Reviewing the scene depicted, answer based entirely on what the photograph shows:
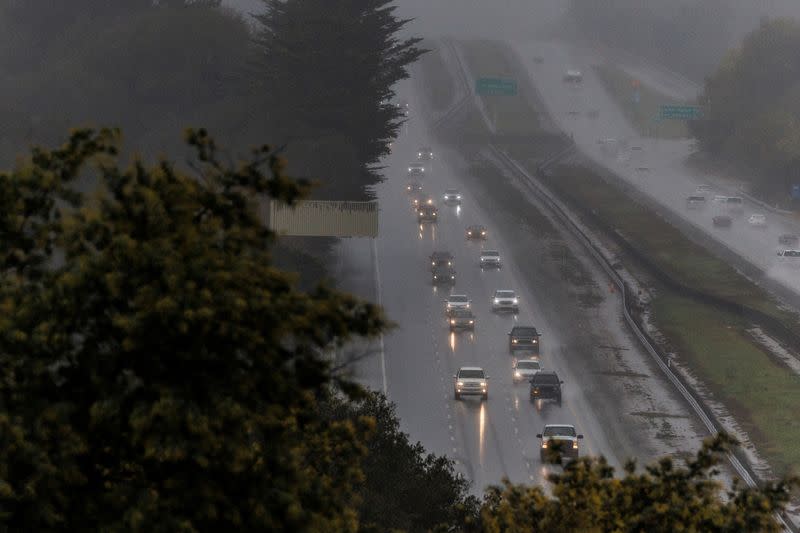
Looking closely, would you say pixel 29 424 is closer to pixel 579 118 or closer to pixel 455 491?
pixel 455 491

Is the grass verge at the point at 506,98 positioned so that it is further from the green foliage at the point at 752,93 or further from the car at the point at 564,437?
the car at the point at 564,437

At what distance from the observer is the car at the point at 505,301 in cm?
8394

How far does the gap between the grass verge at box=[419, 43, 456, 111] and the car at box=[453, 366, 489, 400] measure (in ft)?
358

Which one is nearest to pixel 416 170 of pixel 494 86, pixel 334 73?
pixel 494 86

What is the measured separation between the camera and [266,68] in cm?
8456

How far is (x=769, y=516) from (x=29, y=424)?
837cm

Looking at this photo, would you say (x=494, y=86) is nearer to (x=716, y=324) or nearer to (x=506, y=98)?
(x=506, y=98)

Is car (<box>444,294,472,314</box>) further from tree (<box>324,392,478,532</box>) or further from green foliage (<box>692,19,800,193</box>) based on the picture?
green foliage (<box>692,19,800,193</box>)

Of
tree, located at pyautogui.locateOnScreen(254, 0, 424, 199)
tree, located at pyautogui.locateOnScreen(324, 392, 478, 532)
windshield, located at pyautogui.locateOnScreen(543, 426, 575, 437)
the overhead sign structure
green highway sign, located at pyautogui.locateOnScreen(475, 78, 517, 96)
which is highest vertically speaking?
tree, located at pyautogui.locateOnScreen(254, 0, 424, 199)

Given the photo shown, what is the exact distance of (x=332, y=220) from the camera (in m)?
75.6

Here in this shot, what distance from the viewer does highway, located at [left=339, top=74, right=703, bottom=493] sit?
58.8 metres

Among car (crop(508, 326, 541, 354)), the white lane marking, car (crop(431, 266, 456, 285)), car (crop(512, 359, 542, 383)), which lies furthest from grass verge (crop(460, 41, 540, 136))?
car (crop(512, 359, 542, 383))

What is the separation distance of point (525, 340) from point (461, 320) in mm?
5314

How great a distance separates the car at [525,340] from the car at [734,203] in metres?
51.8
